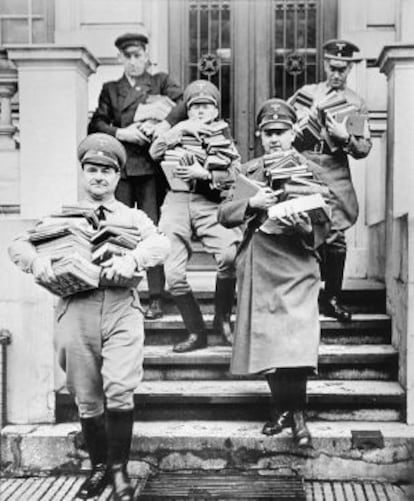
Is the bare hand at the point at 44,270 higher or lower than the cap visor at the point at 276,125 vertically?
lower

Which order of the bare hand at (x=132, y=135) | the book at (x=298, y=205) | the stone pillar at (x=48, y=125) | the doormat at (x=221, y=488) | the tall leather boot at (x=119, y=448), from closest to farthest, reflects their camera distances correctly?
the tall leather boot at (x=119, y=448), the doormat at (x=221, y=488), the book at (x=298, y=205), the stone pillar at (x=48, y=125), the bare hand at (x=132, y=135)

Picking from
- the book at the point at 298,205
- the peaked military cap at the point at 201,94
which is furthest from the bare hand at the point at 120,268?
the peaked military cap at the point at 201,94

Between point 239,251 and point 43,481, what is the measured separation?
185 cm

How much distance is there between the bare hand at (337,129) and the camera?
6309 mm

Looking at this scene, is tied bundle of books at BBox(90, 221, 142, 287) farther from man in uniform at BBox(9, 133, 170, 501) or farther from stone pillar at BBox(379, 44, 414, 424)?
stone pillar at BBox(379, 44, 414, 424)

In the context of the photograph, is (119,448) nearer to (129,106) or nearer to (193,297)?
(193,297)

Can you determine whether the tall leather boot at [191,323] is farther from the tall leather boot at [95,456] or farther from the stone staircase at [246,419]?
the tall leather boot at [95,456]

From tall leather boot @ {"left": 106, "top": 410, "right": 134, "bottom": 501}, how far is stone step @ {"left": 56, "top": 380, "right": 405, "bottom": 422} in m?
0.99

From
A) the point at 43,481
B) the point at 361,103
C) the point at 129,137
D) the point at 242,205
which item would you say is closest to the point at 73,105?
the point at 129,137

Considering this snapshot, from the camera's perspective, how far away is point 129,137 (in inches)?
259

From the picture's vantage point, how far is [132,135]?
6562 mm

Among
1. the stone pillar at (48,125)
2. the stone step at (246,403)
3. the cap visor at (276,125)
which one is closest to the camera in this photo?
the cap visor at (276,125)

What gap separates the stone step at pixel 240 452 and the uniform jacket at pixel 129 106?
6.51 feet

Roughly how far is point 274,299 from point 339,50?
2.06 metres
